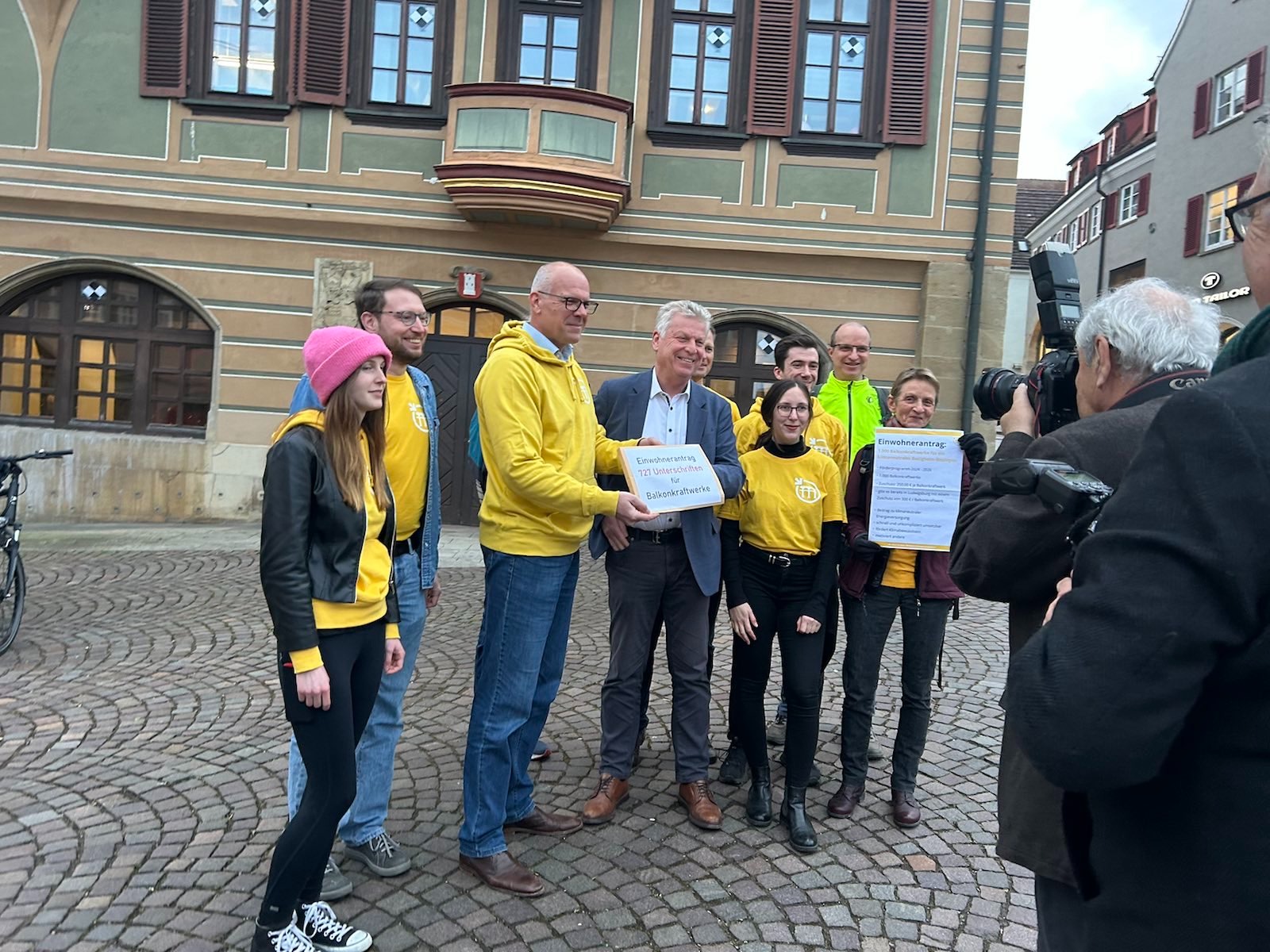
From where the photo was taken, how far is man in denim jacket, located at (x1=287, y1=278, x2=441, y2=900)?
3.08m

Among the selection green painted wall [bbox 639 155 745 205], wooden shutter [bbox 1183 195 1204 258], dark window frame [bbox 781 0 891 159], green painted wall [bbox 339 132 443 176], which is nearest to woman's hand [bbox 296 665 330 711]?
green painted wall [bbox 639 155 745 205]

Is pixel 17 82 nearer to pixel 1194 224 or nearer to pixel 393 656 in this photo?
pixel 393 656

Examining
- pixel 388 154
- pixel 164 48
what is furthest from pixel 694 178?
pixel 164 48

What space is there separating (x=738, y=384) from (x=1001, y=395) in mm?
8784

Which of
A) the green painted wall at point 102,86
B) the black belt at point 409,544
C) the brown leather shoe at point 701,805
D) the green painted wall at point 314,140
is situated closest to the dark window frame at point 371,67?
the green painted wall at point 314,140

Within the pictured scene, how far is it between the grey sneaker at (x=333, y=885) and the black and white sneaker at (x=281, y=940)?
0.35 metres

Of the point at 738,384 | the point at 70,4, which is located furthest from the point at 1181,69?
the point at 70,4

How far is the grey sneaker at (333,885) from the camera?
2844mm

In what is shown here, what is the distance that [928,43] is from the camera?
10703mm

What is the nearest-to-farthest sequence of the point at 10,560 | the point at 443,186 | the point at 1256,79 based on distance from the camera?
the point at 10,560, the point at 443,186, the point at 1256,79

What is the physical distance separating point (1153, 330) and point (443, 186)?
9846 mm

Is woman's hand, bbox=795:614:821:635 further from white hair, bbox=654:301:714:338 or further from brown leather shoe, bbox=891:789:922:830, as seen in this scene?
white hair, bbox=654:301:714:338

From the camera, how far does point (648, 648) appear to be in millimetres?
3639

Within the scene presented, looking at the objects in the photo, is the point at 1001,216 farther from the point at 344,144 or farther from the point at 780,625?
the point at 780,625
